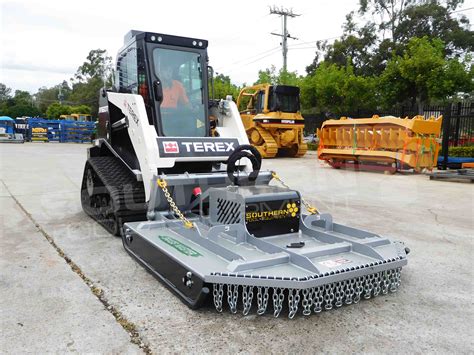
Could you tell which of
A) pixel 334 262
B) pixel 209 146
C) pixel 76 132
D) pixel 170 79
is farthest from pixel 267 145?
pixel 76 132

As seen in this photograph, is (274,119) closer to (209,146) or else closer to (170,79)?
(170,79)

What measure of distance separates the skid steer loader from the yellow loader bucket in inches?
267

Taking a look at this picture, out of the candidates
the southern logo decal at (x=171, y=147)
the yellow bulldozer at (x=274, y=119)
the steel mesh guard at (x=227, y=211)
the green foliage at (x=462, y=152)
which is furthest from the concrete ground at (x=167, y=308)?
the yellow bulldozer at (x=274, y=119)

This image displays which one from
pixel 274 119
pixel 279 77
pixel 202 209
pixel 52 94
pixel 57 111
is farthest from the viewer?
pixel 52 94

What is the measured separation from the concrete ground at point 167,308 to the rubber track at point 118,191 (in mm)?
248

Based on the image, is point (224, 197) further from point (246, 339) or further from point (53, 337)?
point (53, 337)

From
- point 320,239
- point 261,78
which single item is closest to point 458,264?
point 320,239

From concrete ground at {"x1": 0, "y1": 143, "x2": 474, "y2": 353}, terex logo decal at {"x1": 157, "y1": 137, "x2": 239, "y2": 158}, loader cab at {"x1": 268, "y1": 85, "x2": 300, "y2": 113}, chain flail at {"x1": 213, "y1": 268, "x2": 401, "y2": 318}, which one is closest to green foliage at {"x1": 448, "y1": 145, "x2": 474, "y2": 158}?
loader cab at {"x1": 268, "y1": 85, "x2": 300, "y2": 113}

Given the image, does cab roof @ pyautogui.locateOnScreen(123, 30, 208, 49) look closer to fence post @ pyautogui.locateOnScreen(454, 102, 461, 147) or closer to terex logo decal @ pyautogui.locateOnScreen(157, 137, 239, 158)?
terex logo decal @ pyautogui.locateOnScreen(157, 137, 239, 158)

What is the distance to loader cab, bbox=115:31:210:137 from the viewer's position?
16.7 ft

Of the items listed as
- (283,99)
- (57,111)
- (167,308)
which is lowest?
(167,308)

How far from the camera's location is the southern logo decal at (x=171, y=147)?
15.3 feet

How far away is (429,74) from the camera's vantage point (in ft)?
56.6

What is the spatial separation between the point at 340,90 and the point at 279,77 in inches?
256
